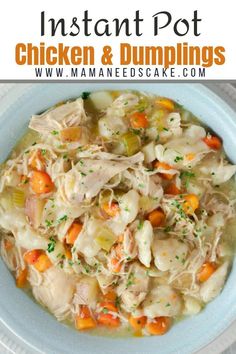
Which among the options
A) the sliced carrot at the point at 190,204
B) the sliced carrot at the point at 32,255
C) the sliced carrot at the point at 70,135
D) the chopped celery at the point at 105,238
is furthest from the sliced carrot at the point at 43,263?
the sliced carrot at the point at 190,204

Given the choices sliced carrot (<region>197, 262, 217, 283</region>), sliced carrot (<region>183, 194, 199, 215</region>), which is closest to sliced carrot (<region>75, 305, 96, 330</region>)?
sliced carrot (<region>197, 262, 217, 283</region>)

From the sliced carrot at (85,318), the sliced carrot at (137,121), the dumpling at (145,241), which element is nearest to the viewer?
the dumpling at (145,241)

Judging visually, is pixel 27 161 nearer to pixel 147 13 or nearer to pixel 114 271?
pixel 114 271

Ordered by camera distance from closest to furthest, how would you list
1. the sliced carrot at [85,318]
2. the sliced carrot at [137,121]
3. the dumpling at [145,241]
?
the dumpling at [145,241] < the sliced carrot at [137,121] < the sliced carrot at [85,318]

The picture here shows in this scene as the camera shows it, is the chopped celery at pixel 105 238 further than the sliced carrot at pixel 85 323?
No

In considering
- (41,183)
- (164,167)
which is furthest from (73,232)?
(164,167)

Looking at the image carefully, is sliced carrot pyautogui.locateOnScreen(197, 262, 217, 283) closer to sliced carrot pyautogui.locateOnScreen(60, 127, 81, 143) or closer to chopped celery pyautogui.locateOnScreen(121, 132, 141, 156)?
chopped celery pyautogui.locateOnScreen(121, 132, 141, 156)

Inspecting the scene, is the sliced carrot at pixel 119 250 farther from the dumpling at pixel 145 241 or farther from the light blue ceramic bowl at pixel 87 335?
the light blue ceramic bowl at pixel 87 335
